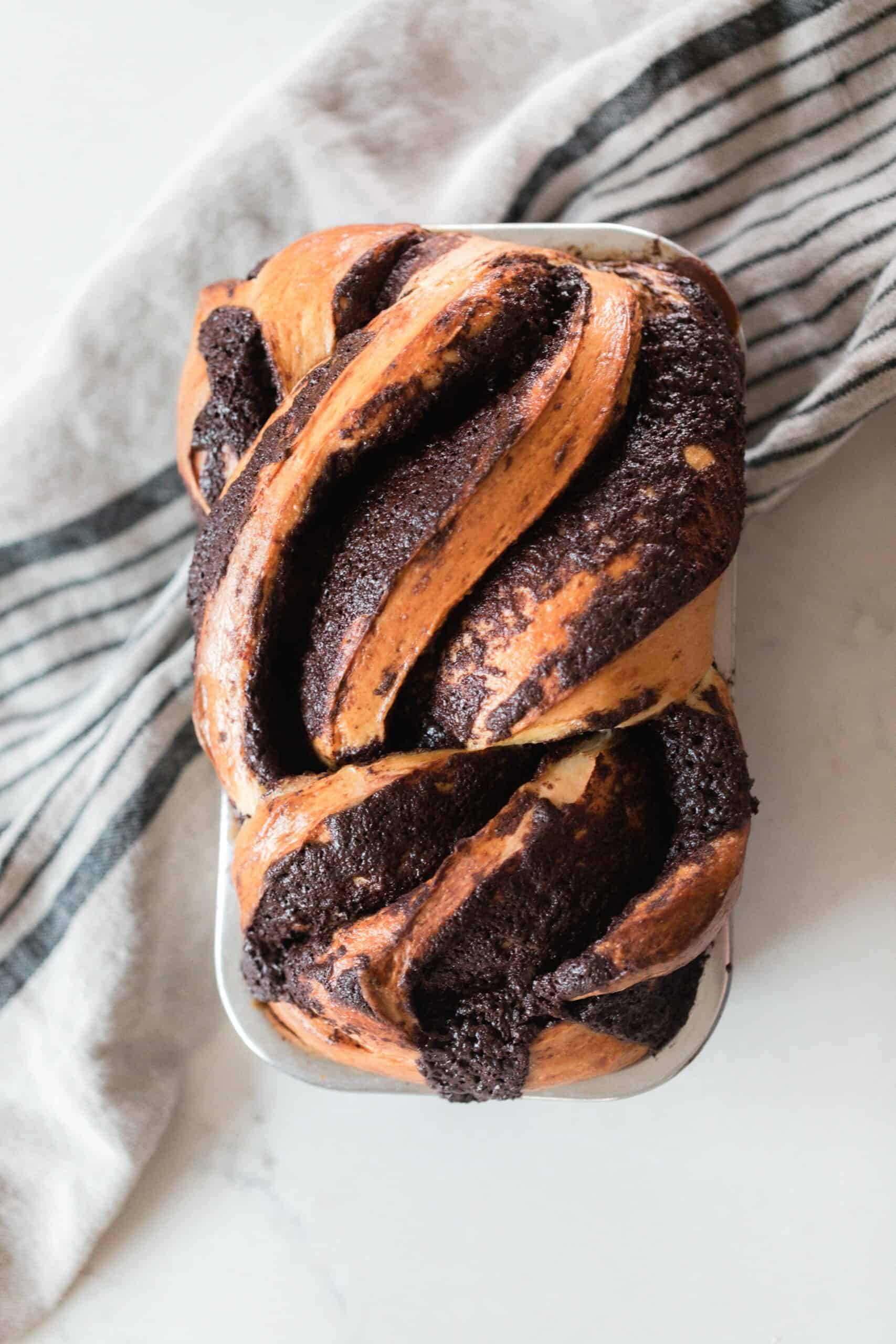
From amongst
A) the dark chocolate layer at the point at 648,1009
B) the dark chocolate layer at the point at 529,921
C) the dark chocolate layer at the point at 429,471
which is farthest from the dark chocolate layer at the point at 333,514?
the dark chocolate layer at the point at 648,1009

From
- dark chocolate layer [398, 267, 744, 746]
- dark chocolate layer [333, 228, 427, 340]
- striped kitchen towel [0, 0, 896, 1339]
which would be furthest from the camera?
striped kitchen towel [0, 0, 896, 1339]

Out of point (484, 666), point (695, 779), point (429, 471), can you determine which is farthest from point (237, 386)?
point (695, 779)

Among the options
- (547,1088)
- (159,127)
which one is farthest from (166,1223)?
(159,127)

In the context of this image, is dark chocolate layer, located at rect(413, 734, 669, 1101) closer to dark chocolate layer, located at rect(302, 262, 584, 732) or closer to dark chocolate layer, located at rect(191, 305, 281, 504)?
dark chocolate layer, located at rect(302, 262, 584, 732)

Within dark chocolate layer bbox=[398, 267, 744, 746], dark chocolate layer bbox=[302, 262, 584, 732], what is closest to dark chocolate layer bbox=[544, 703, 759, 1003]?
dark chocolate layer bbox=[398, 267, 744, 746]

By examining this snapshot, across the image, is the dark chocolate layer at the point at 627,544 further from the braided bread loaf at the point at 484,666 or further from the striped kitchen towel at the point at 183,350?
the striped kitchen towel at the point at 183,350

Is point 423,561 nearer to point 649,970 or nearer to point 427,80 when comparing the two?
point 649,970
